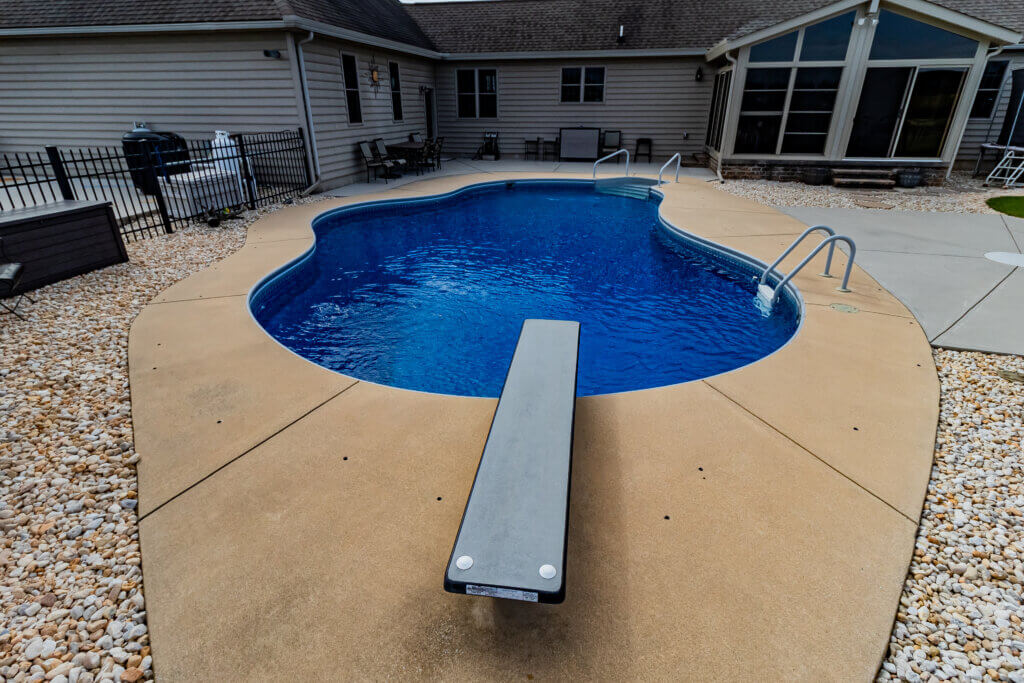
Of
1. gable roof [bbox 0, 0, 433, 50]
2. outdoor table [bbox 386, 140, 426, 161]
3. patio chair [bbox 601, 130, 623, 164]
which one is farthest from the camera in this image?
patio chair [bbox 601, 130, 623, 164]

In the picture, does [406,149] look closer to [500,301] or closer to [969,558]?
[500,301]

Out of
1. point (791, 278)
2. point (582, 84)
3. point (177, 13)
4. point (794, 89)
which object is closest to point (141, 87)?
point (177, 13)

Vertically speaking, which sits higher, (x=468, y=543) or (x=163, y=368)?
(x=468, y=543)

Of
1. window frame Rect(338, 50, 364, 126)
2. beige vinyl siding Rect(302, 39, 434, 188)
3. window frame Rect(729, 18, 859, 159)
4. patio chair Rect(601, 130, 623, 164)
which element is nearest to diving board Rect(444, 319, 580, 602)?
beige vinyl siding Rect(302, 39, 434, 188)

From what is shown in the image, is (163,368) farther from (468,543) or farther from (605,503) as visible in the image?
(605,503)

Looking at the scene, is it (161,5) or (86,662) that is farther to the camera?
(161,5)

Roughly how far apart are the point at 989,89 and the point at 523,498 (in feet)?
55.2

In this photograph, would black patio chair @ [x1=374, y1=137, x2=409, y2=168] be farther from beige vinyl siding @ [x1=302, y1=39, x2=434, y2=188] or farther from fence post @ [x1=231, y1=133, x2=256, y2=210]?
fence post @ [x1=231, y1=133, x2=256, y2=210]

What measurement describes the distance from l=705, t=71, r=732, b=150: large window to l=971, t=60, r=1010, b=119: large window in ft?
19.1

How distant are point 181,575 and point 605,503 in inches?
75.6

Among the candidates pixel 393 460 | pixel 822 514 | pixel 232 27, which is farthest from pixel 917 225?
pixel 232 27

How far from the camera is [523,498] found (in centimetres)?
216

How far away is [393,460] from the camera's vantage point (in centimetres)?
284

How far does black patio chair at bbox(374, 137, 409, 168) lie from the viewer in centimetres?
→ 1162
